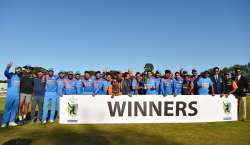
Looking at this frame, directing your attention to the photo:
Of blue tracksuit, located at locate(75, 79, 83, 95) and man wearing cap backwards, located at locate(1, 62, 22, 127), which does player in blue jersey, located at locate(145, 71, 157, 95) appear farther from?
man wearing cap backwards, located at locate(1, 62, 22, 127)

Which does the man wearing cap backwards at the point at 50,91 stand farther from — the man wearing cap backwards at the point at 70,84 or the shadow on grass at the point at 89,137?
the shadow on grass at the point at 89,137

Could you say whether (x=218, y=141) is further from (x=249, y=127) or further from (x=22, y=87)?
(x=22, y=87)

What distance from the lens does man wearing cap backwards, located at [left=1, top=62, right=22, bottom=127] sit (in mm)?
11180

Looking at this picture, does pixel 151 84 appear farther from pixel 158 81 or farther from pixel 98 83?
Answer: pixel 98 83

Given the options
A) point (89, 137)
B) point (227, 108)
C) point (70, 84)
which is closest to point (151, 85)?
point (227, 108)

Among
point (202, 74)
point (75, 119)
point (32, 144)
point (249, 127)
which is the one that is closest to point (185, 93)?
point (202, 74)

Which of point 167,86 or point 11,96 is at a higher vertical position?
point 167,86

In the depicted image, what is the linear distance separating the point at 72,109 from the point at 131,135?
3444mm

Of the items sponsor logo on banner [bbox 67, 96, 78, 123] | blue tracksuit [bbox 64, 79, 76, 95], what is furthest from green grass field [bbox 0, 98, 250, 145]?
blue tracksuit [bbox 64, 79, 76, 95]

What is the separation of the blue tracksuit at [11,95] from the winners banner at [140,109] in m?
1.73

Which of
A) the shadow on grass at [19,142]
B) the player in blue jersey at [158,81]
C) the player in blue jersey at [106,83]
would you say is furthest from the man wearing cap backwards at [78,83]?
the shadow on grass at [19,142]

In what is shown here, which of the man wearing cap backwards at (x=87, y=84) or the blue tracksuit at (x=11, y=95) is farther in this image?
the man wearing cap backwards at (x=87, y=84)

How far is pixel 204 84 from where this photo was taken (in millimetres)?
12727

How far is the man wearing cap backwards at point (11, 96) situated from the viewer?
36.7 feet
